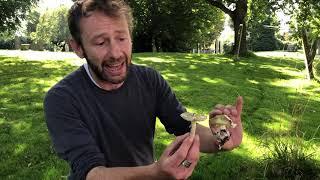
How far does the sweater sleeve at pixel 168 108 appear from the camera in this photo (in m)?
3.71

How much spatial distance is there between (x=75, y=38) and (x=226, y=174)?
14.6 feet

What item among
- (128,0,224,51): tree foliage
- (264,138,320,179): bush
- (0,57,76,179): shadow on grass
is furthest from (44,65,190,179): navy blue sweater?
(128,0,224,51): tree foliage

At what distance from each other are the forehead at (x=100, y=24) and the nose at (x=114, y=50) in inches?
3.5

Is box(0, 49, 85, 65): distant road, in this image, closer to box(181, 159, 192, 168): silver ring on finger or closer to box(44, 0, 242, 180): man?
box(44, 0, 242, 180): man

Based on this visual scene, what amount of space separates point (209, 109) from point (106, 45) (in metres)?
8.68

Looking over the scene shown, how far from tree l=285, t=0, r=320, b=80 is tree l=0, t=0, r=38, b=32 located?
51.7 ft

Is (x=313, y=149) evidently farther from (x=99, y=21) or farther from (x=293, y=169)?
(x=99, y=21)

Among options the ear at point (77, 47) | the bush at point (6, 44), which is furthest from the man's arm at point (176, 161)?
the bush at point (6, 44)

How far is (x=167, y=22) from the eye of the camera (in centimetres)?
4266

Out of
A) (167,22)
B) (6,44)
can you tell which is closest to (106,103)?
(167,22)

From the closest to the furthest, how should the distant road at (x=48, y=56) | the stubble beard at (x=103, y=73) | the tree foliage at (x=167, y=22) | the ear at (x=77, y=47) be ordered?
the stubble beard at (x=103, y=73) → the ear at (x=77, y=47) → the distant road at (x=48, y=56) → the tree foliage at (x=167, y=22)

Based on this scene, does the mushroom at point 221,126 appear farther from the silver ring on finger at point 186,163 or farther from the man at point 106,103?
the silver ring on finger at point 186,163

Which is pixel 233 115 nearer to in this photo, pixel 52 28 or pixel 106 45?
pixel 106 45

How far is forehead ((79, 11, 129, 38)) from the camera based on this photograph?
3227 millimetres
